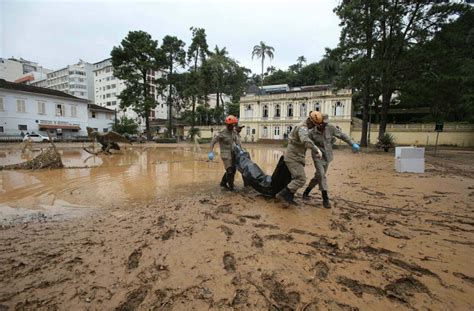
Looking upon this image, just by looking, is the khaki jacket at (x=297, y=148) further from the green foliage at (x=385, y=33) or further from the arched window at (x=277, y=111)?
the arched window at (x=277, y=111)

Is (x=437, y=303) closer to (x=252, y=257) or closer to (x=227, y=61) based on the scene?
(x=252, y=257)

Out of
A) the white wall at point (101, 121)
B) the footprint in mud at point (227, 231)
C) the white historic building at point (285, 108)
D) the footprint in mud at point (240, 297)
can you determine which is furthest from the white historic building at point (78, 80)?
the footprint in mud at point (240, 297)

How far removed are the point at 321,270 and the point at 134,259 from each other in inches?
77.5

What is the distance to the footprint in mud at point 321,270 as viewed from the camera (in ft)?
7.41

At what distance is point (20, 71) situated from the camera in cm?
6234

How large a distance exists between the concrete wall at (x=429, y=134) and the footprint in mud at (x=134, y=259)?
28.8 metres

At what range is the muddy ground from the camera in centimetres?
196

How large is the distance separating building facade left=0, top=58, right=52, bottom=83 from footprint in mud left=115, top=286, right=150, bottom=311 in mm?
78420

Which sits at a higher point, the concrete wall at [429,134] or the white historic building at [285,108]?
the white historic building at [285,108]

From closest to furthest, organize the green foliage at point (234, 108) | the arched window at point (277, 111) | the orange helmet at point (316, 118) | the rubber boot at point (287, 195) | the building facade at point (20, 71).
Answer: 1. the orange helmet at point (316, 118)
2. the rubber boot at point (287, 195)
3. the arched window at point (277, 111)
4. the green foliage at point (234, 108)
5. the building facade at point (20, 71)

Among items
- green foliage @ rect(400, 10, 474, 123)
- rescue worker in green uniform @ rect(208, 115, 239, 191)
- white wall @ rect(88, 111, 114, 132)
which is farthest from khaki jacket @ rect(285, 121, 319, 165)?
white wall @ rect(88, 111, 114, 132)

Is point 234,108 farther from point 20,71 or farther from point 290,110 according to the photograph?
point 20,71

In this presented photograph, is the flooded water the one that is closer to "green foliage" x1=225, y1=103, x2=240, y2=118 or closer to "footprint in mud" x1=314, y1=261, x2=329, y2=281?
"footprint in mud" x1=314, y1=261, x2=329, y2=281

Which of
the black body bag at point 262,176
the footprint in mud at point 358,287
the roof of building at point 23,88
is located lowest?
the footprint in mud at point 358,287
